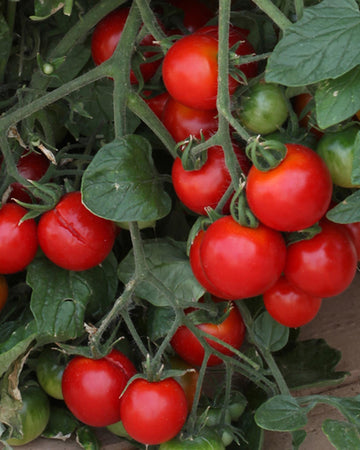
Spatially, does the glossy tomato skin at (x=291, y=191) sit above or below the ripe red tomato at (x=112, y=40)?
below

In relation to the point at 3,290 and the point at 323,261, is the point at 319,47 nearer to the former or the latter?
the point at 323,261

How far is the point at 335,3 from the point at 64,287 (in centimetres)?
50

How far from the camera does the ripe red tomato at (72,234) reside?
862 millimetres

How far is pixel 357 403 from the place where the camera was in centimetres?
84

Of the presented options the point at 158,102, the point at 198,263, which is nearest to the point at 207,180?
the point at 198,263

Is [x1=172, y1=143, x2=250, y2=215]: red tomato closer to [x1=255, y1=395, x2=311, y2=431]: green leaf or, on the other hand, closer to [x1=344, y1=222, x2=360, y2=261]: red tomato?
[x1=344, y1=222, x2=360, y2=261]: red tomato

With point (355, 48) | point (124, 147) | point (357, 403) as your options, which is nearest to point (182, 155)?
point (124, 147)

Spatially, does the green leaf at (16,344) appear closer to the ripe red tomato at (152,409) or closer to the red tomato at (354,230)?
the ripe red tomato at (152,409)

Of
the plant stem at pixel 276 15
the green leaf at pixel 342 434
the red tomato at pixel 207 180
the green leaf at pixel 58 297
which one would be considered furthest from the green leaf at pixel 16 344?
the plant stem at pixel 276 15

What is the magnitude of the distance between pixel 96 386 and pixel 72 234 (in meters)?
0.19

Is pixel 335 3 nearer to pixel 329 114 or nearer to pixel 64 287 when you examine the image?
pixel 329 114

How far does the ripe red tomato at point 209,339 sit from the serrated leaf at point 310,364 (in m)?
0.14

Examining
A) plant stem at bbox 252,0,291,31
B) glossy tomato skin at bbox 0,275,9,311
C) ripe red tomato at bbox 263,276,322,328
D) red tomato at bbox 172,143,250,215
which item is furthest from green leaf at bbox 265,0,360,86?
glossy tomato skin at bbox 0,275,9,311

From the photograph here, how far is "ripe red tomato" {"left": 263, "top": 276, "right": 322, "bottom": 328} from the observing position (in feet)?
A: 2.72
